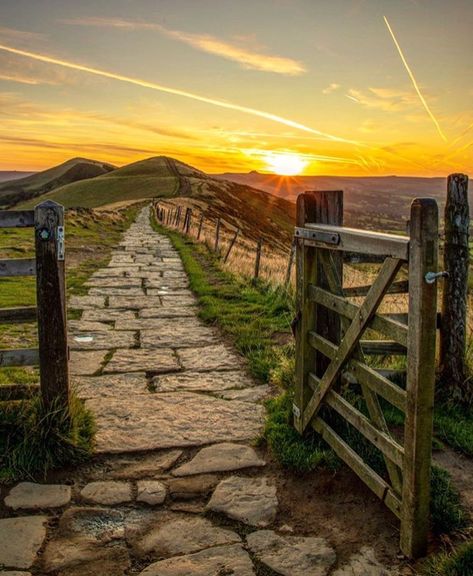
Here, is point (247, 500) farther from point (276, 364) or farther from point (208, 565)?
point (276, 364)

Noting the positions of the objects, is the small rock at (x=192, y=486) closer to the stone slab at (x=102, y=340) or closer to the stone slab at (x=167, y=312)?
the stone slab at (x=102, y=340)

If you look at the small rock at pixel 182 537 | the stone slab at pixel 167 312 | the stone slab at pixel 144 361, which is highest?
the stone slab at pixel 167 312

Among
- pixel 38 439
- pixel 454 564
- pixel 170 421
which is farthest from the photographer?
pixel 170 421

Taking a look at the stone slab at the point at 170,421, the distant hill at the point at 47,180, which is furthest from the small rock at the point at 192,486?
the distant hill at the point at 47,180

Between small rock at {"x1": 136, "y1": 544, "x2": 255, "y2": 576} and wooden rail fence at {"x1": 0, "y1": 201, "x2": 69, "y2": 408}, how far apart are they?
1621 mm

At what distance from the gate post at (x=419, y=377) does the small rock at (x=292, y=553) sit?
0.45m

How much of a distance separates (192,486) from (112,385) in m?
2.11

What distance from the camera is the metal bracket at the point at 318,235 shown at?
359 centimetres

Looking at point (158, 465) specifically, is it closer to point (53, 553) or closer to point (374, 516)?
point (53, 553)

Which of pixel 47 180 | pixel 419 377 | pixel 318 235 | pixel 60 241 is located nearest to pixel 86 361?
pixel 60 241

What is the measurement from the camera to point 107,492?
3.66 m

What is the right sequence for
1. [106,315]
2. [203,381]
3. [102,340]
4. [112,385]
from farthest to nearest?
1. [106,315]
2. [102,340]
3. [203,381]
4. [112,385]

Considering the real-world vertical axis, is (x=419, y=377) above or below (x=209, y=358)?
above

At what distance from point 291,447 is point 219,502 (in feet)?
2.62
